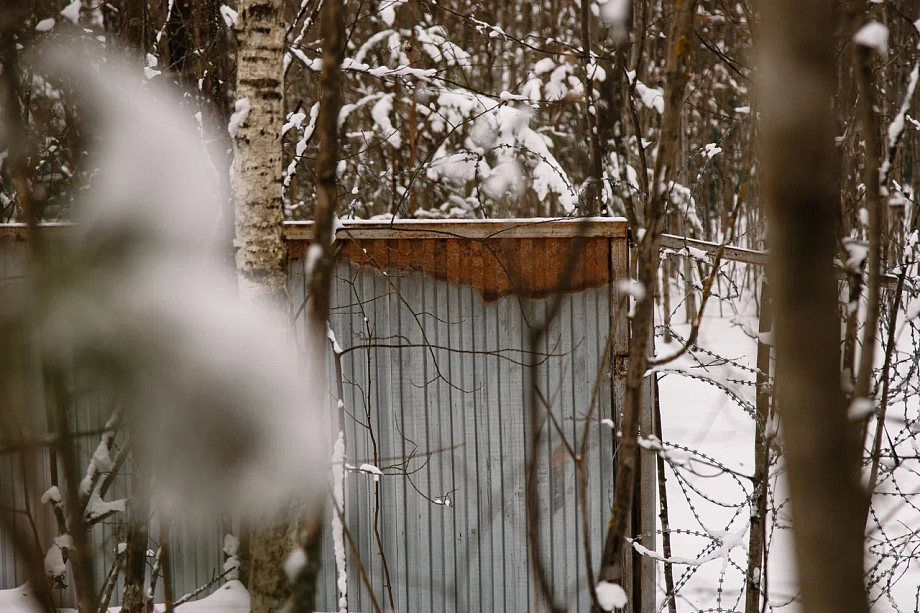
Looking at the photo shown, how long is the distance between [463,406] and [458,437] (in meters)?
0.16

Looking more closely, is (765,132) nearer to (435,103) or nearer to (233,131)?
(233,131)

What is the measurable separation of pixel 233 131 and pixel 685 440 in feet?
27.3

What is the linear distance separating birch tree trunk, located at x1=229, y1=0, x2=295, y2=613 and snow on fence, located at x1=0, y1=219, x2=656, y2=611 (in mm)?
790

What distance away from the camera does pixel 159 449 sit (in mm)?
775

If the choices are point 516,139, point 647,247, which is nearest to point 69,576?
point 647,247

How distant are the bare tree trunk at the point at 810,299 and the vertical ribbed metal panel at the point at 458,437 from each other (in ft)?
11.2

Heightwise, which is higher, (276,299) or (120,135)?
(120,135)

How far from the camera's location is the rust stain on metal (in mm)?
3879

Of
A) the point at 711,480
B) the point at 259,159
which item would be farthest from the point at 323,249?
the point at 711,480

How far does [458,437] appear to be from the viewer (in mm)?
4012

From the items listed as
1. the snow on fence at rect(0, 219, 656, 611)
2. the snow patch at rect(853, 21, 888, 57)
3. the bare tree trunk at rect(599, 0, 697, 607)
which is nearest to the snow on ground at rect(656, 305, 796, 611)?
the snow on fence at rect(0, 219, 656, 611)

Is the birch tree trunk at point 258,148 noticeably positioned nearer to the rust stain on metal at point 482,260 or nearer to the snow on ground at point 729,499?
the rust stain on metal at point 482,260

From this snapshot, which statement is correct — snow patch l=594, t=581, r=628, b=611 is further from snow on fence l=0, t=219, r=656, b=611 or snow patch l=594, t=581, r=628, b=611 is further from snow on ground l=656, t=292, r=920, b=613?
snow on fence l=0, t=219, r=656, b=611

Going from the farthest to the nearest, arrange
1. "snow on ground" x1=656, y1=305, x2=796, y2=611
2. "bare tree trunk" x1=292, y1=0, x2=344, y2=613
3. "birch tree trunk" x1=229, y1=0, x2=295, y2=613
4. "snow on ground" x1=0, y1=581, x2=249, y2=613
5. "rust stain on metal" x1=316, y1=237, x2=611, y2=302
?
"snow on ground" x1=0, y1=581, x2=249, y2=613
"rust stain on metal" x1=316, y1=237, x2=611, y2=302
"snow on ground" x1=656, y1=305, x2=796, y2=611
"birch tree trunk" x1=229, y1=0, x2=295, y2=613
"bare tree trunk" x1=292, y1=0, x2=344, y2=613
